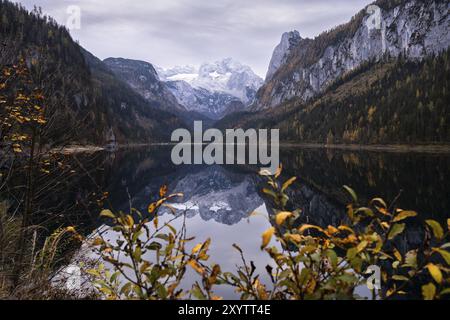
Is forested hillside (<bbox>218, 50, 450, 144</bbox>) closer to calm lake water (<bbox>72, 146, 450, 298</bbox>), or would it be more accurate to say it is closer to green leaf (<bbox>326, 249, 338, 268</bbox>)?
calm lake water (<bbox>72, 146, 450, 298</bbox>)

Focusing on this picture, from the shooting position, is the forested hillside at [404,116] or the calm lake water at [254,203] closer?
the calm lake water at [254,203]

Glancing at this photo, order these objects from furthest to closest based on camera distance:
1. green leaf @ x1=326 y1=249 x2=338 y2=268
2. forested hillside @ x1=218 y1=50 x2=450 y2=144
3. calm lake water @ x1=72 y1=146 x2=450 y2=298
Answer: forested hillside @ x1=218 y1=50 x2=450 y2=144, calm lake water @ x1=72 y1=146 x2=450 y2=298, green leaf @ x1=326 y1=249 x2=338 y2=268

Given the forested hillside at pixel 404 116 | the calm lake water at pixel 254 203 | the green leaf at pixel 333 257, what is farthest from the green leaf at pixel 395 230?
the forested hillside at pixel 404 116

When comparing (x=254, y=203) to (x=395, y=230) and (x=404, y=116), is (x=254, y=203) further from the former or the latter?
(x=404, y=116)

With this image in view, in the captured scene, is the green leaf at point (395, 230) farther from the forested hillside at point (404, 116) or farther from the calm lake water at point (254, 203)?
the forested hillside at point (404, 116)

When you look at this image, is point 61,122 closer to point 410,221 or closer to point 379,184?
point 410,221

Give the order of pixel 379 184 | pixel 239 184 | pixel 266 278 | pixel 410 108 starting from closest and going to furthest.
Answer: pixel 266 278
pixel 379 184
pixel 239 184
pixel 410 108

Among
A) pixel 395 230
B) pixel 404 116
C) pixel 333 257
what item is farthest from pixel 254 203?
pixel 404 116

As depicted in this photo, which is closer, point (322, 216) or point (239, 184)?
point (322, 216)

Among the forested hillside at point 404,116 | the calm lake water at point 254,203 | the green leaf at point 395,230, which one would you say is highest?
the forested hillside at point 404,116

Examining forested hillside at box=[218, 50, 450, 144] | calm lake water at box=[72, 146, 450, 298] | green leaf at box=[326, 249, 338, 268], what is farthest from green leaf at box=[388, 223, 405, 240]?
forested hillside at box=[218, 50, 450, 144]

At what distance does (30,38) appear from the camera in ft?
569
